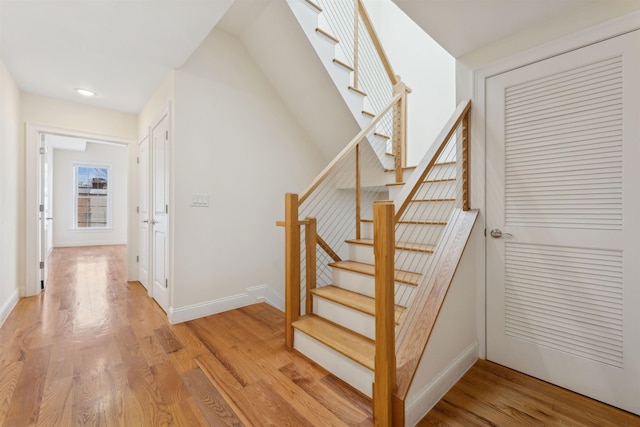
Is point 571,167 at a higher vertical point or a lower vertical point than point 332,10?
lower

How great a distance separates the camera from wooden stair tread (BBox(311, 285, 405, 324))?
1812 mm

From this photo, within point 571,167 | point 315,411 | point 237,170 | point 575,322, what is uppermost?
point 237,170

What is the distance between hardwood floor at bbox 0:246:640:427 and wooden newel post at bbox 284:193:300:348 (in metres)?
0.24

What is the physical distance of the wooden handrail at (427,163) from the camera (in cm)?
144

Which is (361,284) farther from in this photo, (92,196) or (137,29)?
(92,196)

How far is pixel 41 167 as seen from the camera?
342 cm

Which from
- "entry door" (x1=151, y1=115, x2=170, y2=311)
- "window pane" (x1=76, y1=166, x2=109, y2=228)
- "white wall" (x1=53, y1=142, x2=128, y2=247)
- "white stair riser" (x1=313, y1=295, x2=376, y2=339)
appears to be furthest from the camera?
"window pane" (x1=76, y1=166, x2=109, y2=228)

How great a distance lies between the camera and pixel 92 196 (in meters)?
7.39

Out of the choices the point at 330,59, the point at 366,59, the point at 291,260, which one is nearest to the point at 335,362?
the point at 291,260

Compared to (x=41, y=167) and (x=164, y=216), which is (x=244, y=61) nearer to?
(x=164, y=216)

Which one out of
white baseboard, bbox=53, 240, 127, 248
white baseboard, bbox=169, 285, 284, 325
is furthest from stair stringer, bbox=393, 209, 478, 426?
white baseboard, bbox=53, 240, 127, 248

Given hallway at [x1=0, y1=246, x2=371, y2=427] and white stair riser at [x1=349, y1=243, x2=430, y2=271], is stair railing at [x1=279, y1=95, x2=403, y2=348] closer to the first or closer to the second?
white stair riser at [x1=349, y1=243, x2=430, y2=271]

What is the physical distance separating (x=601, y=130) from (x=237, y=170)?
9.13 ft

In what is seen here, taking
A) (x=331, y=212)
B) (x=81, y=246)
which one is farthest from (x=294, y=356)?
(x=81, y=246)
